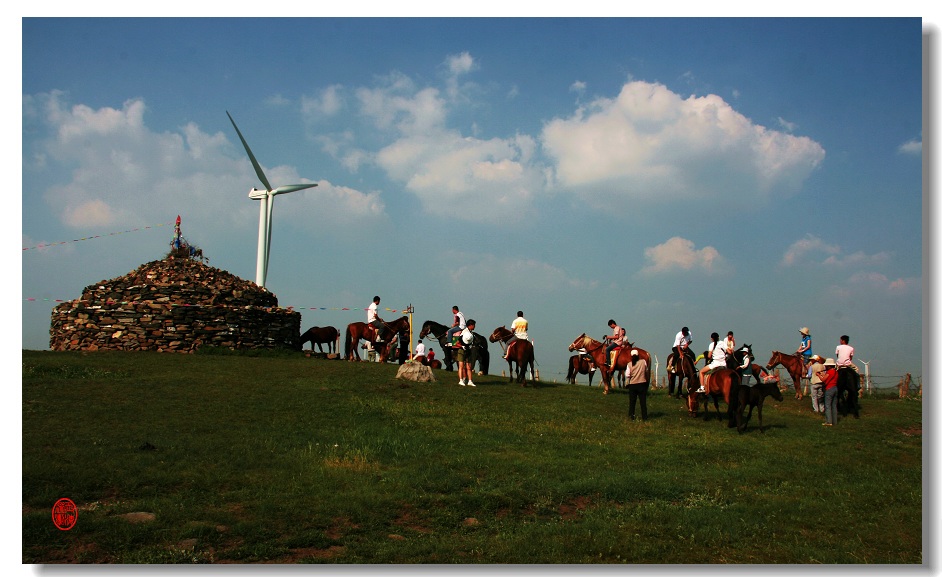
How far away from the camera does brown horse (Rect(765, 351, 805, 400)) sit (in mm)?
24125

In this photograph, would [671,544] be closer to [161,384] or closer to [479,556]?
[479,556]

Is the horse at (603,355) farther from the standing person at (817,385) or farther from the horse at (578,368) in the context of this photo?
the standing person at (817,385)

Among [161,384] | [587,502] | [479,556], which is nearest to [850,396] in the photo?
[587,502]

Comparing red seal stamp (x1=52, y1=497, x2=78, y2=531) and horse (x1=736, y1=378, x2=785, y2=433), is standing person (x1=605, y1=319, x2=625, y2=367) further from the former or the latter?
red seal stamp (x1=52, y1=497, x2=78, y2=531)

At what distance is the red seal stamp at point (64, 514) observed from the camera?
899cm

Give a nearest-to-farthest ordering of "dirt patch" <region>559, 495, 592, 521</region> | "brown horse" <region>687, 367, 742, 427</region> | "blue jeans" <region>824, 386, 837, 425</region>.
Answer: "dirt patch" <region>559, 495, 592, 521</region>
"brown horse" <region>687, 367, 742, 427</region>
"blue jeans" <region>824, 386, 837, 425</region>

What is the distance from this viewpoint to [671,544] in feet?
30.3

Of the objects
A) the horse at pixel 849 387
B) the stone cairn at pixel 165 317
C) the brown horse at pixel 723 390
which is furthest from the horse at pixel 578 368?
the stone cairn at pixel 165 317

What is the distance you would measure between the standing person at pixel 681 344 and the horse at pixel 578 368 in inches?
166

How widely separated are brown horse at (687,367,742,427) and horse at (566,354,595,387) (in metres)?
7.43

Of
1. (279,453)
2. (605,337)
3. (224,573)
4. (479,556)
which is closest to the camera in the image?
(224,573)

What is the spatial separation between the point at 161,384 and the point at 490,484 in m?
12.4

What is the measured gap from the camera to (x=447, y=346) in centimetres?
2698

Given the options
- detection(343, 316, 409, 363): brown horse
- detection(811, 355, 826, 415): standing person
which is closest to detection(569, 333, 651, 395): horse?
detection(811, 355, 826, 415): standing person
